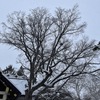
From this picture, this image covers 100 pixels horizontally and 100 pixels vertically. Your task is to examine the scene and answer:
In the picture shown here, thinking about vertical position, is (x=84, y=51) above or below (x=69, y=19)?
below

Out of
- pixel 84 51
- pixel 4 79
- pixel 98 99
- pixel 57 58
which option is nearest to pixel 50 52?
pixel 57 58

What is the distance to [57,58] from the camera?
2350 cm

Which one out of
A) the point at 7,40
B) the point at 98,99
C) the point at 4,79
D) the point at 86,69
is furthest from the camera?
the point at 98,99

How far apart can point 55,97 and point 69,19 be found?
10030 mm

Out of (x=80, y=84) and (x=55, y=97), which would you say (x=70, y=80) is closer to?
(x=55, y=97)

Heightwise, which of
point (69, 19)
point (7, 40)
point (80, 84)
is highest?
point (69, 19)

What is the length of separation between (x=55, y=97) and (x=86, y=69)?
16.8 feet

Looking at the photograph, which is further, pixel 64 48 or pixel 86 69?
pixel 64 48

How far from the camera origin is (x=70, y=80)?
23.7 metres

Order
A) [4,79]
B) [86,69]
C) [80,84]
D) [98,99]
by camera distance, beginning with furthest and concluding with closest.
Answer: [98,99]
[80,84]
[86,69]
[4,79]

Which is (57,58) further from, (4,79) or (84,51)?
(4,79)

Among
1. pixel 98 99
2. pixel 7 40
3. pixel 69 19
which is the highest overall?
pixel 69 19

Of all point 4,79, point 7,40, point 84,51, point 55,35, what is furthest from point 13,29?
point 4,79

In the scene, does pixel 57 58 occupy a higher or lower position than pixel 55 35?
lower
